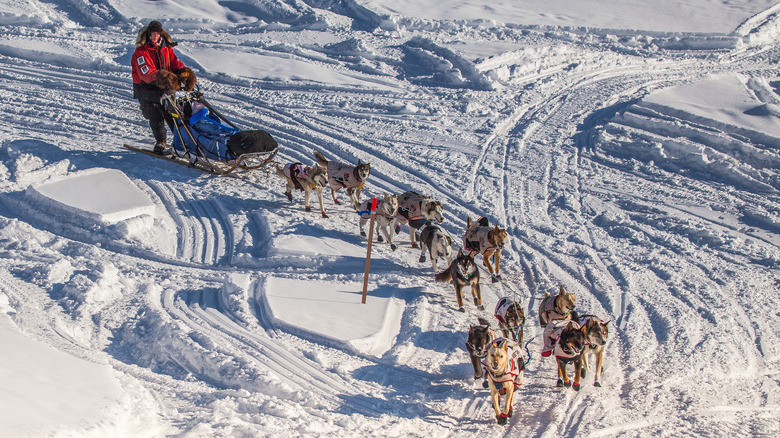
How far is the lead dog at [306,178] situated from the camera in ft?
30.9

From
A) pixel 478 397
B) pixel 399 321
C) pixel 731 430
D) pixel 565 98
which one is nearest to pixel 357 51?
pixel 565 98

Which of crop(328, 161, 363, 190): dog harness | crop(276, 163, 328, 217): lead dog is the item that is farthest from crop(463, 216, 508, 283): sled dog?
crop(276, 163, 328, 217): lead dog

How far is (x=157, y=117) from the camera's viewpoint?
35.5ft

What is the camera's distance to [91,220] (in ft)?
29.3

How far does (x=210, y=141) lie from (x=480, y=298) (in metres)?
4.87

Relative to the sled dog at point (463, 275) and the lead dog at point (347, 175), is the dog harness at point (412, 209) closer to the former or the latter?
the lead dog at point (347, 175)

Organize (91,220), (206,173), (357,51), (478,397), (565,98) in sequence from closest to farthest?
(478,397) → (91,220) → (206,173) → (565,98) → (357,51)

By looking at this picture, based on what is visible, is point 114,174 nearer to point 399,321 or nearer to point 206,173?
A: point 206,173

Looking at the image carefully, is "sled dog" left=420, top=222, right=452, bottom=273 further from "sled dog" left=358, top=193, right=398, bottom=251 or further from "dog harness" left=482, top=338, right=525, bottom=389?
"dog harness" left=482, top=338, right=525, bottom=389

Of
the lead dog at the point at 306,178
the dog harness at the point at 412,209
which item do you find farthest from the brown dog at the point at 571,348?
the lead dog at the point at 306,178

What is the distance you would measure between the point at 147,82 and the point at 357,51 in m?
5.95

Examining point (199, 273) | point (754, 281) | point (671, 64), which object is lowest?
point (199, 273)

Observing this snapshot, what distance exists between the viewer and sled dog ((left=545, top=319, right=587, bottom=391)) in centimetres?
632

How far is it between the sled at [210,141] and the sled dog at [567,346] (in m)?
5.25
